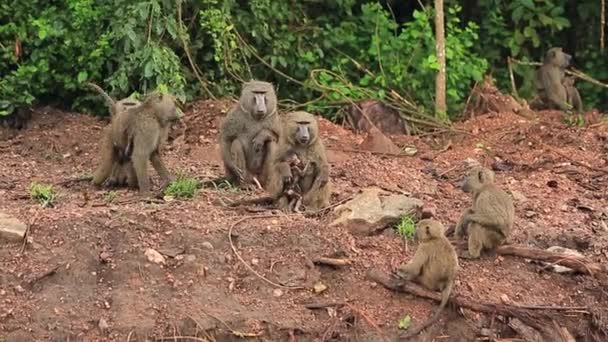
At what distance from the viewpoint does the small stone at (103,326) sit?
853cm

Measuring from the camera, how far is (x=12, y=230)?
8.99 m

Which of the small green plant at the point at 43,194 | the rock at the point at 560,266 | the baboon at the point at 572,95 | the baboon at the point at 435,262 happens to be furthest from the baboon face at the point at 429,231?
the baboon at the point at 572,95

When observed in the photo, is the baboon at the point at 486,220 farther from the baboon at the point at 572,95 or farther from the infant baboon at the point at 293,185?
the baboon at the point at 572,95

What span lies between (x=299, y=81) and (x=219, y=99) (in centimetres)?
121

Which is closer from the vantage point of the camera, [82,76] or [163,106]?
[163,106]

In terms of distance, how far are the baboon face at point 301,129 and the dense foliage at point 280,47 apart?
296 cm

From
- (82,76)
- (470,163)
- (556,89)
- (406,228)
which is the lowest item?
(556,89)

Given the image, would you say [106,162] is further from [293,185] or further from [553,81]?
[553,81]

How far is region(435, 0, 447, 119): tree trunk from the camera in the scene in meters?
13.5

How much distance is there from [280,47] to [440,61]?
190 centimetres

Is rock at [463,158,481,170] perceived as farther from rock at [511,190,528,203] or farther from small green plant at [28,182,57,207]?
small green plant at [28,182,57,207]

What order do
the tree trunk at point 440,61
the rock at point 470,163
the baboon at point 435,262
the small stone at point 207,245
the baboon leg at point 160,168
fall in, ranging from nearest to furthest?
1. the baboon at point 435,262
2. the small stone at point 207,245
3. the baboon leg at point 160,168
4. the rock at point 470,163
5. the tree trunk at point 440,61

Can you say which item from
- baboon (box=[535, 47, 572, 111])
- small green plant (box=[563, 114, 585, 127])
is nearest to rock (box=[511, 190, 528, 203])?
small green plant (box=[563, 114, 585, 127])

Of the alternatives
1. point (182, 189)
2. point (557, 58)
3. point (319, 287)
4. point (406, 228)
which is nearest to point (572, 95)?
point (557, 58)
